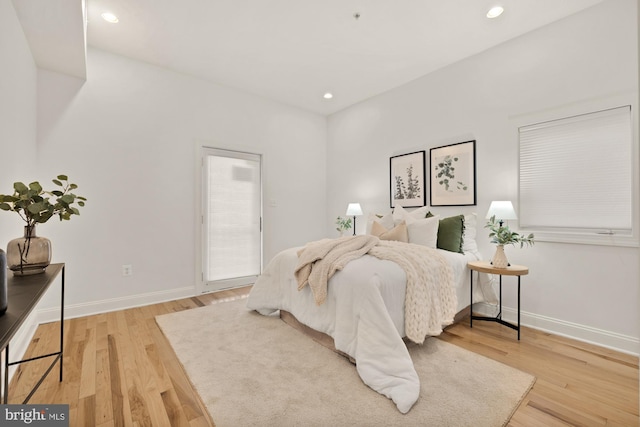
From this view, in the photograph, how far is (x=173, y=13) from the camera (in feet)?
8.41

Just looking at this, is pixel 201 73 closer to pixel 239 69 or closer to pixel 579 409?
pixel 239 69

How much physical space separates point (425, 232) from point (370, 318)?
1.47 metres

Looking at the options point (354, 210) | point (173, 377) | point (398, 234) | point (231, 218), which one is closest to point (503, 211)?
point (398, 234)

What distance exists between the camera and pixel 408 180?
388 centimetres

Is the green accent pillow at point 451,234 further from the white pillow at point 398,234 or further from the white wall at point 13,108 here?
the white wall at point 13,108

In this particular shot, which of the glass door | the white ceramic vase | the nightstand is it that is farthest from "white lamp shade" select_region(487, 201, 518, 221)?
the glass door

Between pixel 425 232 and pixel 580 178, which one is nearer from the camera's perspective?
pixel 580 178

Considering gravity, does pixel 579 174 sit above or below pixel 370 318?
above

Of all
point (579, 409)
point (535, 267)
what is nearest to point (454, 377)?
point (579, 409)

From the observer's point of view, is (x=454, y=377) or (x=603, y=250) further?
(x=603, y=250)

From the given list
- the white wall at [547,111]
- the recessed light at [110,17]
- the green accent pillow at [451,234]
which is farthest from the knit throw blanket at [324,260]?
the recessed light at [110,17]

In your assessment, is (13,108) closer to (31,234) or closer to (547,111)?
(31,234)

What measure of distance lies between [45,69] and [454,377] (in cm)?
449

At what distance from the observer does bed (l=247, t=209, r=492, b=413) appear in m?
1.71
